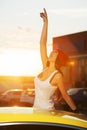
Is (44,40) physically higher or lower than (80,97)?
higher

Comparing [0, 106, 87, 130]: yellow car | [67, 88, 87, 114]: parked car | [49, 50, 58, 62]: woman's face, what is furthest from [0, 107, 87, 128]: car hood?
[67, 88, 87, 114]: parked car

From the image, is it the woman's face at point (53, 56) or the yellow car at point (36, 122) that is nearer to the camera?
the yellow car at point (36, 122)

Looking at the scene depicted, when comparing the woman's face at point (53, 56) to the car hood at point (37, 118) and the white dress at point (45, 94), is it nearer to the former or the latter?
the white dress at point (45, 94)

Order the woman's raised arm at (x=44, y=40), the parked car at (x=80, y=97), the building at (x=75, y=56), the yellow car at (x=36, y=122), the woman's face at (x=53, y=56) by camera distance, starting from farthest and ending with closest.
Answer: the building at (x=75, y=56) < the parked car at (x=80, y=97) < the woman's raised arm at (x=44, y=40) < the woman's face at (x=53, y=56) < the yellow car at (x=36, y=122)

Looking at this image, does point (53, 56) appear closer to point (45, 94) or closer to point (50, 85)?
point (50, 85)

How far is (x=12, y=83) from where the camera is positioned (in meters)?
34.6

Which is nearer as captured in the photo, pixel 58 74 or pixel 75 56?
pixel 58 74

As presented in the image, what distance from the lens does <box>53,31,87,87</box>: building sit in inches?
1270

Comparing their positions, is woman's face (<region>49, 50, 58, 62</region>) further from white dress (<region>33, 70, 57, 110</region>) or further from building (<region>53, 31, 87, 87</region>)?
building (<region>53, 31, 87, 87</region>)

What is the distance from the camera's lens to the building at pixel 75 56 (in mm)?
32250

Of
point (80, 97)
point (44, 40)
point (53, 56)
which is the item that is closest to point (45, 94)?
point (53, 56)

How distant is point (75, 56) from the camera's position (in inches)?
1339

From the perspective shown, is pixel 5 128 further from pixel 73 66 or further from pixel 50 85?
pixel 73 66

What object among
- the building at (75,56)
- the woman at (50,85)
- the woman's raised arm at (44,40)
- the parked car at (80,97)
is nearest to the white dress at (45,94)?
the woman at (50,85)
